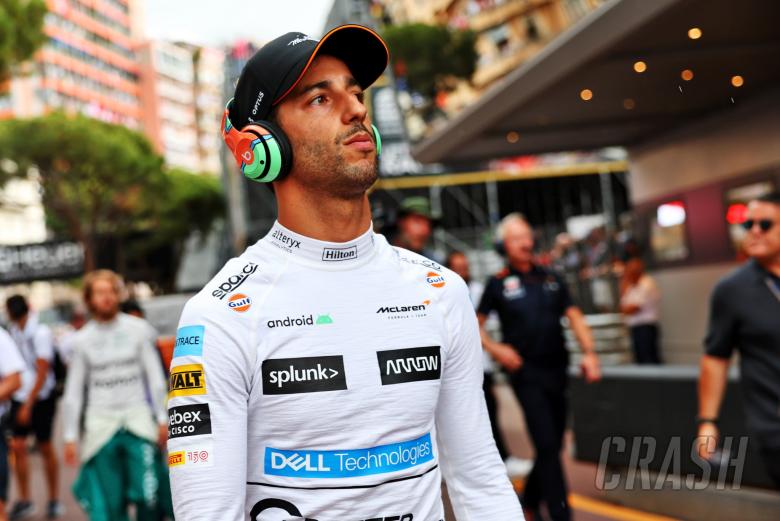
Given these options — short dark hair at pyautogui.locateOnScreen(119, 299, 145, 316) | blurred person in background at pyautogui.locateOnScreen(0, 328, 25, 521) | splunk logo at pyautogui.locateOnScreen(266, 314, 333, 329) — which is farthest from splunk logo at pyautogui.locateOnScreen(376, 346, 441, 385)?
short dark hair at pyautogui.locateOnScreen(119, 299, 145, 316)

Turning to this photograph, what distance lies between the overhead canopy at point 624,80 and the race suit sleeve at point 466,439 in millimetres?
5502

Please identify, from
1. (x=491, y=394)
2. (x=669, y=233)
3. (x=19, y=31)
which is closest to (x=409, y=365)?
(x=491, y=394)

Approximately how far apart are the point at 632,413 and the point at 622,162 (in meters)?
26.0

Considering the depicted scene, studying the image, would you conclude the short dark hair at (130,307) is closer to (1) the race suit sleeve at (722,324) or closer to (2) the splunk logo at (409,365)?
(1) the race suit sleeve at (722,324)

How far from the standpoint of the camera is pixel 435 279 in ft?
6.86

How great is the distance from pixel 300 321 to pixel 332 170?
301 mm

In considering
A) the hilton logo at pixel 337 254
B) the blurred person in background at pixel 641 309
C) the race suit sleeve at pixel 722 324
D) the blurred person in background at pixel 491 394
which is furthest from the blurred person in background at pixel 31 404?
the hilton logo at pixel 337 254

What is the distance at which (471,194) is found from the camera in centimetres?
3431

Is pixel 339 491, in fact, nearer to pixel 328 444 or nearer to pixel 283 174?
pixel 328 444

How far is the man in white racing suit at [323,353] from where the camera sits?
181cm

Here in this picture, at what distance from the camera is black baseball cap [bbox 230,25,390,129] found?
193 cm

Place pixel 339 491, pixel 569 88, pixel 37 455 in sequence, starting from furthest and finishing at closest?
1. pixel 37 455
2. pixel 569 88
3. pixel 339 491

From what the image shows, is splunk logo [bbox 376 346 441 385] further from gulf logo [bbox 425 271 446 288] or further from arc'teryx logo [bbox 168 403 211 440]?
arc'teryx logo [bbox 168 403 211 440]

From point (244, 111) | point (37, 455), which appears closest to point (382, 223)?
point (244, 111)
